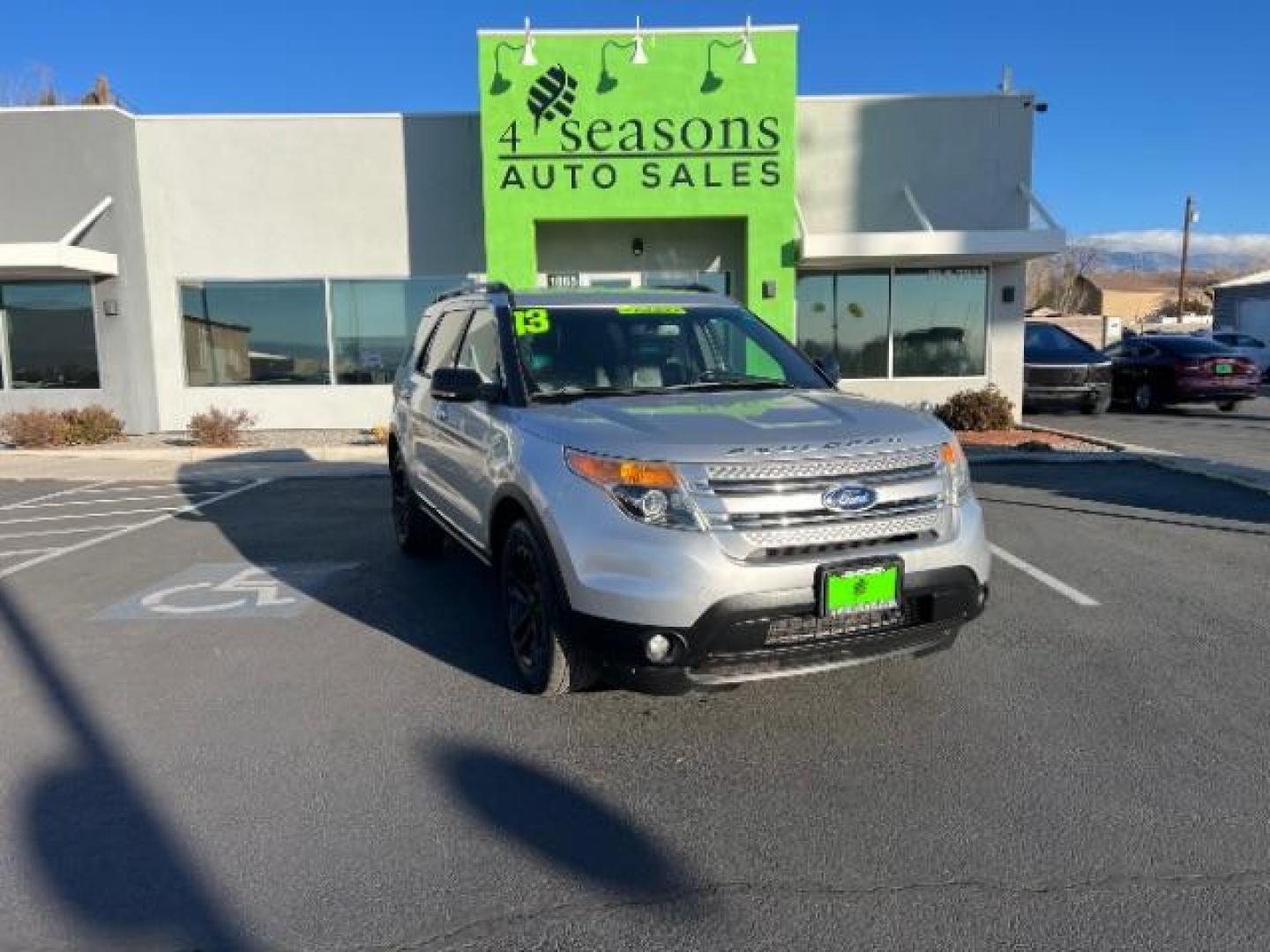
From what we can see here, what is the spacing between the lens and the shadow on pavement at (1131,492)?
837 centimetres

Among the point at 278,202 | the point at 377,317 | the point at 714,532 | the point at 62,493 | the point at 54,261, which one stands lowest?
the point at 62,493

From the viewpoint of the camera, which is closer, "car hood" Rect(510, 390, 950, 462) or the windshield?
"car hood" Rect(510, 390, 950, 462)

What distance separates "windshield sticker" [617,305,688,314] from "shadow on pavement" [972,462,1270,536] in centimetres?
507

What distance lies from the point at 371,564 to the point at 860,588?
4.49m

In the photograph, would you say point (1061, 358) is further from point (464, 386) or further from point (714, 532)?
point (714, 532)

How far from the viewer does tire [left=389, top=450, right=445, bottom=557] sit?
273 inches

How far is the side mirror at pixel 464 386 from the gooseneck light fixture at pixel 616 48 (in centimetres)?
1049

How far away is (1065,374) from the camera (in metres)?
17.3

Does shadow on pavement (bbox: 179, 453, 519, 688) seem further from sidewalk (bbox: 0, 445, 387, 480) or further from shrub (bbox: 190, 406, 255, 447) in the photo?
shrub (bbox: 190, 406, 255, 447)

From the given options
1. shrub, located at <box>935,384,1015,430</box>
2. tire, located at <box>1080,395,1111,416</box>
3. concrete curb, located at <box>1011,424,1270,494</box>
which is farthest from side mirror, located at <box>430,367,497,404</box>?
tire, located at <box>1080,395,1111,416</box>

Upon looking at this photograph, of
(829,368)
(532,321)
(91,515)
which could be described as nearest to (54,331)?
(91,515)

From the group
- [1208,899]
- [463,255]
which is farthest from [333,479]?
[1208,899]

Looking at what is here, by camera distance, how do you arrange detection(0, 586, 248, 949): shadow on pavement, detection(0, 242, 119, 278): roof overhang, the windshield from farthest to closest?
detection(0, 242, 119, 278): roof overhang
the windshield
detection(0, 586, 248, 949): shadow on pavement

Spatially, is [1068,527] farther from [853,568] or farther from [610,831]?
[610,831]
